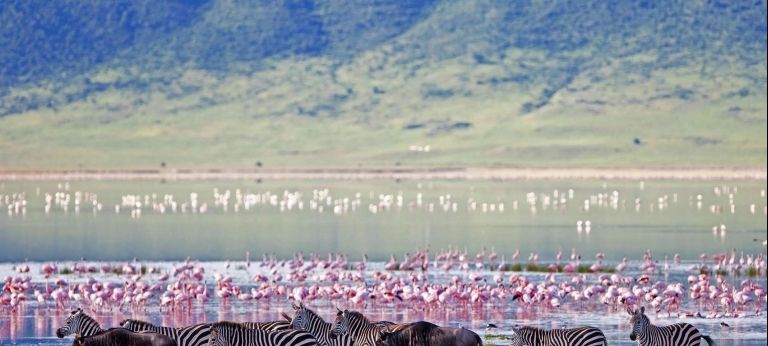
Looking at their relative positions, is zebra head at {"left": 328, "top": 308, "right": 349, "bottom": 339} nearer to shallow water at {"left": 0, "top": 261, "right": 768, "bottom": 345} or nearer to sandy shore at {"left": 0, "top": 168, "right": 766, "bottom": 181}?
shallow water at {"left": 0, "top": 261, "right": 768, "bottom": 345}

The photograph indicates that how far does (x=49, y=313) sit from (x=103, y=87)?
4221 inches

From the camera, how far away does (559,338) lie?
16516mm

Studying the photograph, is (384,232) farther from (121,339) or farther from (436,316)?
(121,339)

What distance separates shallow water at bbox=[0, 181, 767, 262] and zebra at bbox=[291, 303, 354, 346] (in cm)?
1990

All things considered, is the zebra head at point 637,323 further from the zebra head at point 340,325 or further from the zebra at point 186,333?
the zebra at point 186,333

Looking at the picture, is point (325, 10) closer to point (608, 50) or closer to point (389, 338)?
point (608, 50)

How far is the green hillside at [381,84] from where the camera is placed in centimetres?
10706

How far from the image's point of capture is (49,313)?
24.3m

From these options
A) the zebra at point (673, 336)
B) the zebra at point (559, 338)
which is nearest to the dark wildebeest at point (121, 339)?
the zebra at point (559, 338)

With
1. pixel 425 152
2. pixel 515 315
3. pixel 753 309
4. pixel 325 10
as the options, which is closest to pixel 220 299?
pixel 515 315

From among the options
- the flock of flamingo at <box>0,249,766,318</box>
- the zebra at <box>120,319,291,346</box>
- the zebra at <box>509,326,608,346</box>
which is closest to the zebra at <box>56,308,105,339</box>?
the zebra at <box>120,319,291,346</box>

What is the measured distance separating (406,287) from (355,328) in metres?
8.96

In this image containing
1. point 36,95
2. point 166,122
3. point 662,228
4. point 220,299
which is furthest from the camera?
point 36,95

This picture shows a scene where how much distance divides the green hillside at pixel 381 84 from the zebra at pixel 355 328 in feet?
277
